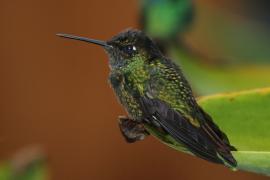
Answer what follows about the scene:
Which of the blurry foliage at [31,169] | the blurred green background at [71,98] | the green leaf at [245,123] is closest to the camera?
the green leaf at [245,123]

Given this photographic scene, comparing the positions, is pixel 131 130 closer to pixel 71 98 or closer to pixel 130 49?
pixel 130 49

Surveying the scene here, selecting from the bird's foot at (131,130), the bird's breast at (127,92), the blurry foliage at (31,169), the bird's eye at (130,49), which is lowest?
the bird's foot at (131,130)

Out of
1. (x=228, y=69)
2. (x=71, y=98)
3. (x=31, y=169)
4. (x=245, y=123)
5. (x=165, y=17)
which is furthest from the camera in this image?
(x=71, y=98)

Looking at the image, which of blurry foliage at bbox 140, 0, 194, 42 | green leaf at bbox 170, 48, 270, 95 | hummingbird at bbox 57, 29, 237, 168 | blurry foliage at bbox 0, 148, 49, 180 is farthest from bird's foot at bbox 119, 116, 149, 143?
blurry foliage at bbox 140, 0, 194, 42

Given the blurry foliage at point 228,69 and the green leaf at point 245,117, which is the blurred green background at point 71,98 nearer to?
the blurry foliage at point 228,69

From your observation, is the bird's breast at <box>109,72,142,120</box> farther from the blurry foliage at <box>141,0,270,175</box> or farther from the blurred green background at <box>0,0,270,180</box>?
the blurred green background at <box>0,0,270,180</box>

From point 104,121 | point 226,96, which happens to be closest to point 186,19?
point 226,96

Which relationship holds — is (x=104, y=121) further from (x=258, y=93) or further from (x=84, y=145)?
(x=258, y=93)

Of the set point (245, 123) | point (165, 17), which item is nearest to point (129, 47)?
point (245, 123)

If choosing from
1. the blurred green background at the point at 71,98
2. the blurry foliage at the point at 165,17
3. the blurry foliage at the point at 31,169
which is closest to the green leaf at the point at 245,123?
the blurry foliage at the point at 31,169
